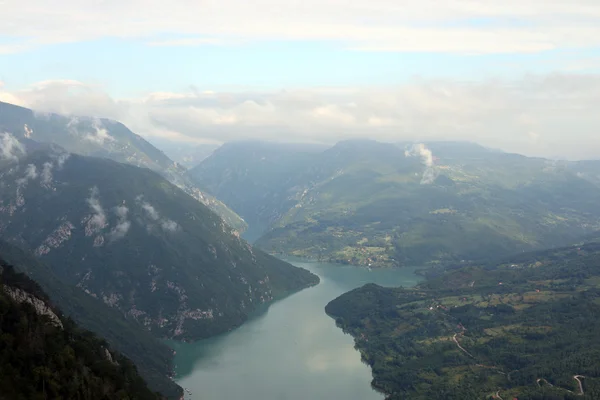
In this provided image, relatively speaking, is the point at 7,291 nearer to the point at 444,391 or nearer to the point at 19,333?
the point at 19,333

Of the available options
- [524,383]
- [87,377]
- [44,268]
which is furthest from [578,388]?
[44,268]

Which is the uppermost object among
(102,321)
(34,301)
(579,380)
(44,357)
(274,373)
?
(34,301)

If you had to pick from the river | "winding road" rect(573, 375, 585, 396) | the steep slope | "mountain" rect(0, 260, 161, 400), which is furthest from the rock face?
"winding road" rect(573, 375, 585, 396)

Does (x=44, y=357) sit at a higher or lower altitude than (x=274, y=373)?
higher

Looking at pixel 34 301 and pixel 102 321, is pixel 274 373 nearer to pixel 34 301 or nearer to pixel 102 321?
→ pixel 102 321

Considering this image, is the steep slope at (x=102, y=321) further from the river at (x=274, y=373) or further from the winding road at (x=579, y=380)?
the winding road at (x=579, y=380)

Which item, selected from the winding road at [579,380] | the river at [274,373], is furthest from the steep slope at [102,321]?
the winding road at [579,380]

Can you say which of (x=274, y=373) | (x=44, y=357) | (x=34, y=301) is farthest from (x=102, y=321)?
(x=44, y=357)

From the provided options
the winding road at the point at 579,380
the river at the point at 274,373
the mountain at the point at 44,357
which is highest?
the mountain at the point at 44,357
